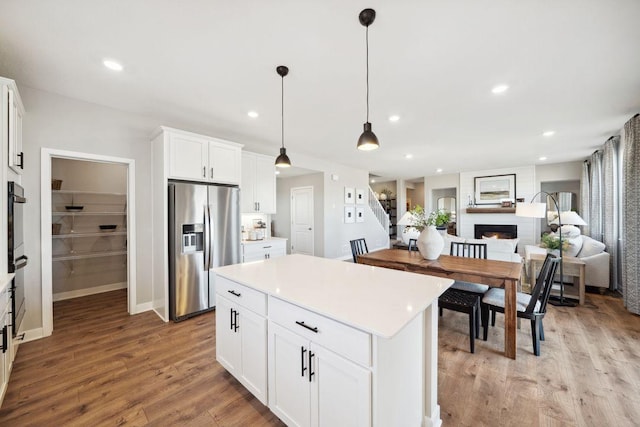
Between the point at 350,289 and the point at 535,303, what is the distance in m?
1.95

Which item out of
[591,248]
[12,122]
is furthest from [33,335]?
[591,248]

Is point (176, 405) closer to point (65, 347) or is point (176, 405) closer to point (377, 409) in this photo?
point (377, 409)

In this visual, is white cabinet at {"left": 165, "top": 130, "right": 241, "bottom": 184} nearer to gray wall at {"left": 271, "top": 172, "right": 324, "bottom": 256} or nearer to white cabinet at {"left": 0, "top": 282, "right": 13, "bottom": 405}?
white cabinet at {"left": 0, "top": 282, "right": 13, "bottom": 405}

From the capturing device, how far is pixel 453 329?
2.94 m

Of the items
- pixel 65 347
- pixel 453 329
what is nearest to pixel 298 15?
pixel 453 329

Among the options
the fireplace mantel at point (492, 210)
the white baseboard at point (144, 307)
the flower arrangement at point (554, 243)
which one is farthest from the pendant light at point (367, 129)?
the fireplace mantel at point (492, 210)

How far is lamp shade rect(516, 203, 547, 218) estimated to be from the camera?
13.0ft

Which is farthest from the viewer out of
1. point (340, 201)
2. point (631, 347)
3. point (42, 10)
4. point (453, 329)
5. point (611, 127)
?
point (340, 201)

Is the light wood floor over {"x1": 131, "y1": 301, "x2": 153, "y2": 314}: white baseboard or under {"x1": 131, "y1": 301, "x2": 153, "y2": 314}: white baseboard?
under

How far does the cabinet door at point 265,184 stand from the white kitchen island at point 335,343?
282 cm

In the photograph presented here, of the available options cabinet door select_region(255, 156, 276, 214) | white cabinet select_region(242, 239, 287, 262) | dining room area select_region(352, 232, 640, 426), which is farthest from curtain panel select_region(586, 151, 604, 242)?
cabinet door select_region(255, 156, 276, 214)

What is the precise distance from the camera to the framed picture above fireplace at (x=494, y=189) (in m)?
7.75

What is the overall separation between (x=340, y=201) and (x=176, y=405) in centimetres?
572

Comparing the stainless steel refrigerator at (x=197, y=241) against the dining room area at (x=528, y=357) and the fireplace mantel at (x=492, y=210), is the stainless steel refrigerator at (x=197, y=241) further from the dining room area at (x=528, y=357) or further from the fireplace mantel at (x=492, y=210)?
the fireplace mantel at (x=492, y=210)
